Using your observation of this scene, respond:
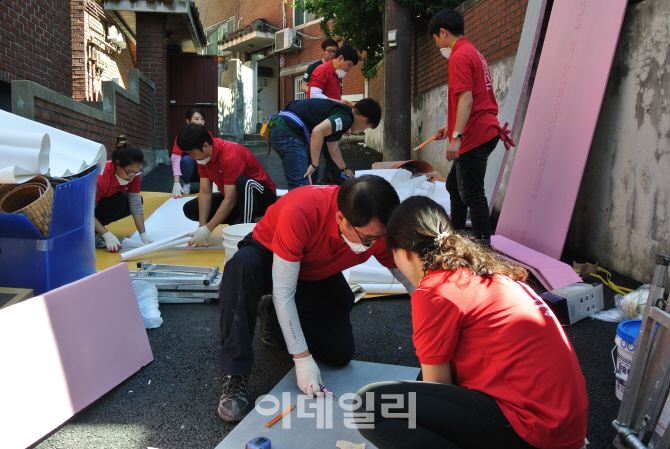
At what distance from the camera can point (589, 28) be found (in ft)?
11.6

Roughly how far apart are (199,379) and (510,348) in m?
1.39

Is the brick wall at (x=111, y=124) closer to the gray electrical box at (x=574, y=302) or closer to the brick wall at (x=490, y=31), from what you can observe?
the gray electrical box at (x=574, y=302)

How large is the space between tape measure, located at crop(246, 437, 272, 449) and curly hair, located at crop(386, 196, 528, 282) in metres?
0.80

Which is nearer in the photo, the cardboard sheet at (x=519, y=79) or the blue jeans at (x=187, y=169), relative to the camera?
the cardboard sheet at (x=519, y=79)

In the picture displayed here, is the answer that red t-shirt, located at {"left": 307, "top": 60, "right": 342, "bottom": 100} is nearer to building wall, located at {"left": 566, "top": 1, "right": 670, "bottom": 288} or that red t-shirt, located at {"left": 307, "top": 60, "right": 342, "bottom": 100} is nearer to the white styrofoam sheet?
the white styrofoam sheet

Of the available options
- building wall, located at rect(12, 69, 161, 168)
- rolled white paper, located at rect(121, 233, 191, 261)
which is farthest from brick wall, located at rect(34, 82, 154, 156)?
rolled white paper, located at rect(121, 233, 191, 261)

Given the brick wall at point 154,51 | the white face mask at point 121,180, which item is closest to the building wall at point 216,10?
the brick wall at point 154,51

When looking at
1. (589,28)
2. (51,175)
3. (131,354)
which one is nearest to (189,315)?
(131,354)

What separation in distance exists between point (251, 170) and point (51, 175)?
192 centimetres

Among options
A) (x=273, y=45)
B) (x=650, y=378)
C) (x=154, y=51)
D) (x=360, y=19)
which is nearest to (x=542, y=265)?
(x=650, y=378)

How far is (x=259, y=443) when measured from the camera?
1.59 metres

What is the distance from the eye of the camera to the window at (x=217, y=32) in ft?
79.5

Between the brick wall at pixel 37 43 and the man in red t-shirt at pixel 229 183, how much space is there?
2.05m

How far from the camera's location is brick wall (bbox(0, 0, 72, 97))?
14.3 feet
